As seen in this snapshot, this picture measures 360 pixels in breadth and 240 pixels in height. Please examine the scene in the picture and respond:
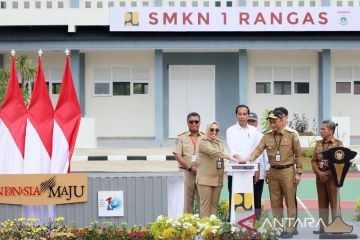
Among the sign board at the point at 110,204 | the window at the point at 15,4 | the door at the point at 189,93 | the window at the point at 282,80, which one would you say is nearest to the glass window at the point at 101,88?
the door at the point at 189,93

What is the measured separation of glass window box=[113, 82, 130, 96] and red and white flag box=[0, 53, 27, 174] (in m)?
16.6

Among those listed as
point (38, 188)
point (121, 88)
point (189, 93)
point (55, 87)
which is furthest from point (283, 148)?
point (55, 87)

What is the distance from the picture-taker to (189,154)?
964cm

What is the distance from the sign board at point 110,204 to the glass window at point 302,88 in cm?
1799

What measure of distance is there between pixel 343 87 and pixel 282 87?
226cm

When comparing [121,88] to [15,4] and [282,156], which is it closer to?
[15,4]

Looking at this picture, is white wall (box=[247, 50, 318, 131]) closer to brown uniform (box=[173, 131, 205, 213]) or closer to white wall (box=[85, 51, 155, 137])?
white wall (box=[85, 51, 155, 137])

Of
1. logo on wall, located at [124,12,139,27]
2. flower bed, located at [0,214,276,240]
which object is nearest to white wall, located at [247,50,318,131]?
logo on wall, located at [124,12,139,27]

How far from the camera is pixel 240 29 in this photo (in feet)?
76.0

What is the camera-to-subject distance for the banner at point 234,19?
23.1 meters

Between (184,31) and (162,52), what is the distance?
53.2 inches

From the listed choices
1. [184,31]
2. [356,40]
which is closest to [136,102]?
[184,31]

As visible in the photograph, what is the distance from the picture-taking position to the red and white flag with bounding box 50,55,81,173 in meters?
8.96

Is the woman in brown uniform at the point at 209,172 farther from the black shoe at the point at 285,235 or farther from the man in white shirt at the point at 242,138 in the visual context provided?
the black shoe at the point at 285,235
